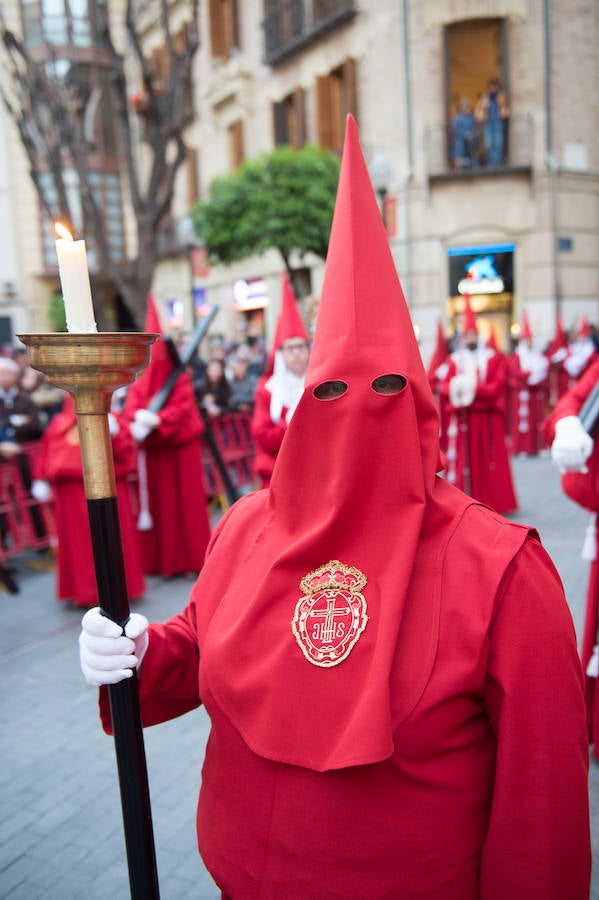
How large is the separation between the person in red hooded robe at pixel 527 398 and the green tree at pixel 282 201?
184 inches

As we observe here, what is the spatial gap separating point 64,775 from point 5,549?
4379 mm

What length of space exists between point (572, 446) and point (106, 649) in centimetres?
219

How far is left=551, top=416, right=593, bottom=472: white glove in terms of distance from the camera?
2973mm

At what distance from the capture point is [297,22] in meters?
20.4

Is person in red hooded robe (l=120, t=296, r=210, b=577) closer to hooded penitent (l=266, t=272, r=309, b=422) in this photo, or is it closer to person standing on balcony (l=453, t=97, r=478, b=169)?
hooded penitent (l=266, t=272, r=309, b=422)

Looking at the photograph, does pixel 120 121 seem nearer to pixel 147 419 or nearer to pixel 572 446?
pixel 147 419

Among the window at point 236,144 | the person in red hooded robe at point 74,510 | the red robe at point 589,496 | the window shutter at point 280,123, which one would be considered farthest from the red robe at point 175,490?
the window at point 236,144

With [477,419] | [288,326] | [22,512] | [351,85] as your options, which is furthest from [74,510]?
[351,85]

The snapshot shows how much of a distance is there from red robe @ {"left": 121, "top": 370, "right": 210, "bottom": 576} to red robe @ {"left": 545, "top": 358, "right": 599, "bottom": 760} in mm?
3811

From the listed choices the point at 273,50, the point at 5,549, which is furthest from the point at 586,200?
the point at 5,549

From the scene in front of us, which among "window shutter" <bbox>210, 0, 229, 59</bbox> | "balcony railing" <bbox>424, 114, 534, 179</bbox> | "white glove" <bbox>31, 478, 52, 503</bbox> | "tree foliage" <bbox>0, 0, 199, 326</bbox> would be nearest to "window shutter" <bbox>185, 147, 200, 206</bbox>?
"window shutter" <bbox>210, 0, 229, 59</bbox>

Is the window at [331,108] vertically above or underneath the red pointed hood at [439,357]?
above

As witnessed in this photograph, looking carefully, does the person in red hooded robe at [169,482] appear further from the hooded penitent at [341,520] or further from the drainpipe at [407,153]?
the drainpipe at [407,153]

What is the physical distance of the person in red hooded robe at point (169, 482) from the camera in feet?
21.5
